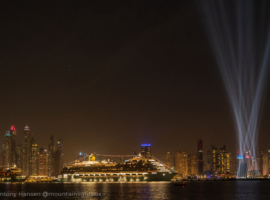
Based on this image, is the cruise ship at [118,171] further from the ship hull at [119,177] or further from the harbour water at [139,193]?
the harbour water at [139,193]

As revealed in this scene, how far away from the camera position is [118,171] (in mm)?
137500

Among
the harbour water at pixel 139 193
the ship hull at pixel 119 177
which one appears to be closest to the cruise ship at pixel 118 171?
the ship hull at pixel 119 177

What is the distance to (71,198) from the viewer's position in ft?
217

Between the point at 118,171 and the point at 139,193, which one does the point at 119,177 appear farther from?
the point at 139,193

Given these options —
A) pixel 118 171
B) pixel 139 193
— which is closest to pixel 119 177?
pixel 118 171

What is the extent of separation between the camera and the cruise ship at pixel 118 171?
133250mm

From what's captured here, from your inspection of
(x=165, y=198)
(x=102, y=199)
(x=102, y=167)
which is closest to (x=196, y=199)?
(x=165, y=198)

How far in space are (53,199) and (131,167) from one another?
238ft

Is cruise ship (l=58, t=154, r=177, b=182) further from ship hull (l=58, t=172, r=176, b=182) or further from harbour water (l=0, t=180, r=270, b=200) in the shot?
harbour water (l=0, t=180, r=270, b=200)

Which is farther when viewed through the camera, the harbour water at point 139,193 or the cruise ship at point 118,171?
the cruise ship at point 118,171

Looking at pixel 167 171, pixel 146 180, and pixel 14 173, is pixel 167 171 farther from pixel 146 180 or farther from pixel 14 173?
pixel 14 173

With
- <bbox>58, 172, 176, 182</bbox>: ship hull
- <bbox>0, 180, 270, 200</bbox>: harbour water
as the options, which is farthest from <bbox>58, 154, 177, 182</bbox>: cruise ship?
<bbox>0, 180, 270, 200</bbox>: harbour water

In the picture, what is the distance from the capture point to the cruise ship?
133 m

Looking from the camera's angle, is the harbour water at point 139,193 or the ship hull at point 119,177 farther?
the ship hull at point 119,177
